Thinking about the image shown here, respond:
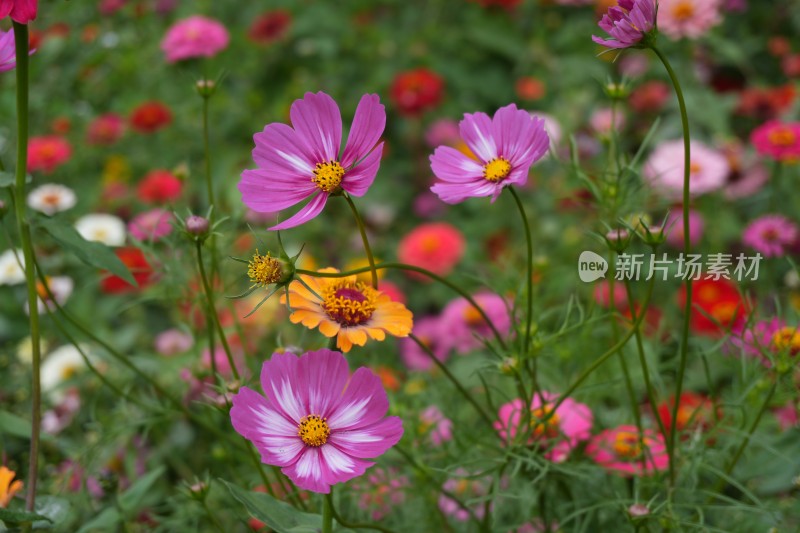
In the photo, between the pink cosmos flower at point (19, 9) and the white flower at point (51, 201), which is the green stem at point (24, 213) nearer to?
the pink cosmos flower at point (19, 9)

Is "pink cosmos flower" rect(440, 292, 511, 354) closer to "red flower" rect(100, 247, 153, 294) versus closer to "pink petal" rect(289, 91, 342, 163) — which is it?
"red flower" rect(100, 247, 153, 294)

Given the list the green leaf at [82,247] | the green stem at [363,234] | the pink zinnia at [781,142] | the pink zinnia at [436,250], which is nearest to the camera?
the green stem at [363,234]

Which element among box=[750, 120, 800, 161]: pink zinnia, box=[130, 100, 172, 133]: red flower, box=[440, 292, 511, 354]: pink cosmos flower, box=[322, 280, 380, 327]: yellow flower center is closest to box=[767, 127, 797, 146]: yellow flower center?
box=[750, 120, 800, 161]: pink zinnia

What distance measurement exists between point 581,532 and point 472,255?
91cm

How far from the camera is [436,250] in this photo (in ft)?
4.57

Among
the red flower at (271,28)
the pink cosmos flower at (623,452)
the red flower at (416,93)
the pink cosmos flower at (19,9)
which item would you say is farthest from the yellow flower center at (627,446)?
the red flower at (271,28)

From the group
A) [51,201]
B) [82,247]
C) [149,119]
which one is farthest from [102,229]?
[82,247]

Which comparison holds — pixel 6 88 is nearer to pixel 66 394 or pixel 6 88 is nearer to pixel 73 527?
pixel 66 394

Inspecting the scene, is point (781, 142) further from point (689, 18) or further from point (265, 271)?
point (265, 271)

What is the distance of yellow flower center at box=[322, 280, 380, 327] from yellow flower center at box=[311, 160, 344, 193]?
58 mm

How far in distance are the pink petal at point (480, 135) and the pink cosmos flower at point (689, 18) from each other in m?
0.98

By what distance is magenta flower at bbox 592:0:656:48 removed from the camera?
1.48ft

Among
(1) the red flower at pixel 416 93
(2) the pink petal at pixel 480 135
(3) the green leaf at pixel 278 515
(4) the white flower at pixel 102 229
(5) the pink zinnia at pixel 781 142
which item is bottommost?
(3) the green leaf at pixel 278 515

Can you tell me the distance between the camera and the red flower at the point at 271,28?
172 centimetres
